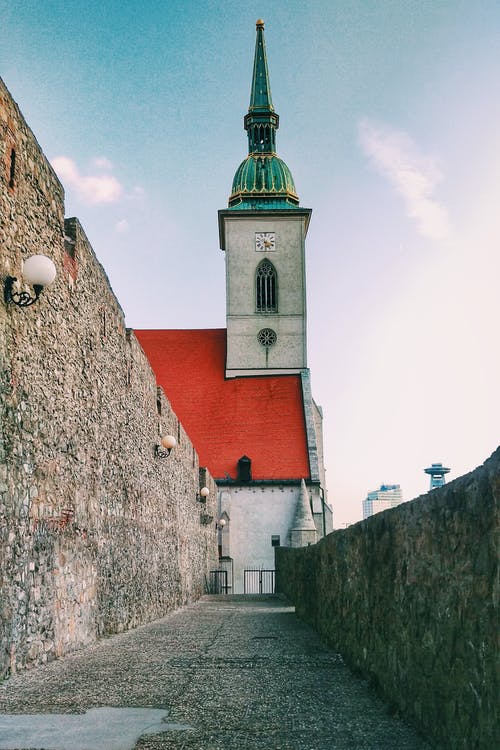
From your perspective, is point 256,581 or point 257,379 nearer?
point 256,581

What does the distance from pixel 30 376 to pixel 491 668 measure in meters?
4.65

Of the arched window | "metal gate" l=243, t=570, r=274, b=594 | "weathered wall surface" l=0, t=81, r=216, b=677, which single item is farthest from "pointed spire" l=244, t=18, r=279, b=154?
"weathered wall surface" l=0, t=81, r=216, b=677

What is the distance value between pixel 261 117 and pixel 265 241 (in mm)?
8175

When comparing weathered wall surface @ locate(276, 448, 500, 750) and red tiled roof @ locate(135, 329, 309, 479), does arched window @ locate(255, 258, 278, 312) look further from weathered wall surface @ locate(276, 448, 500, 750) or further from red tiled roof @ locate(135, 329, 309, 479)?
weathered wall surface @ locate(276, 448, 500, 750)

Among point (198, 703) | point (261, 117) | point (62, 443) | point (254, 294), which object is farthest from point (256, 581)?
point (198, 703)

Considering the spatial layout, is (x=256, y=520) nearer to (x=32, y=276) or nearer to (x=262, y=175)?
(x=262, y=175)

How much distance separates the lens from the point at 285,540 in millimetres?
32625

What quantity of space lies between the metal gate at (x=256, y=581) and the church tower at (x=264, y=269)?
10.1 m

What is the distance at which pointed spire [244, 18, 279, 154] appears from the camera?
138 feet

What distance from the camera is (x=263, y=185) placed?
40.2m

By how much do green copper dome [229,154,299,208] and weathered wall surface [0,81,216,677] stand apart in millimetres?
29336

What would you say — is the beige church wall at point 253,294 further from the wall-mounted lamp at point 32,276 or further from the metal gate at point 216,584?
the wall-mounted lamp at point 32,276

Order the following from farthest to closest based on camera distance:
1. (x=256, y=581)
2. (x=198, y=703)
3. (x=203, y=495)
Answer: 1. (x=256, y=581)
2. (x=203, y=495)
3. (x=198, y=703)

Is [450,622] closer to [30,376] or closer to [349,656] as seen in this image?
[349,656]
